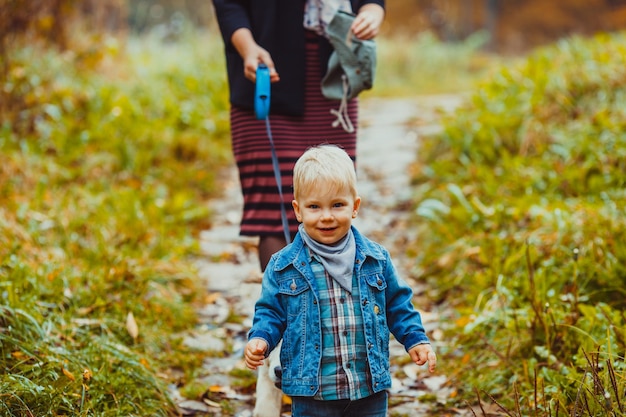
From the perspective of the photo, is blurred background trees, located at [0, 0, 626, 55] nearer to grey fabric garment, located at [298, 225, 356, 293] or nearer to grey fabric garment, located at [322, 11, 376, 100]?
grey fabric garment, located at [322, 11, 376, 100]

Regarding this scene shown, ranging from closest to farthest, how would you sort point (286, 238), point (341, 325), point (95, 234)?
point (341, 325), point (286, 238), point (95, 234)

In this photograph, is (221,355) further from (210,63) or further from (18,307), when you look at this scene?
(210,63)

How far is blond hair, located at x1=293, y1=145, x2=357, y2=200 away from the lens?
2.07 metres

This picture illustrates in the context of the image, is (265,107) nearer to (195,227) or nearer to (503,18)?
(195,227)

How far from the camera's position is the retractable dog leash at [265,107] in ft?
8.52

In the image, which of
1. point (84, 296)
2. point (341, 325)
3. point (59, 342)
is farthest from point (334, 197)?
point (84, 296)

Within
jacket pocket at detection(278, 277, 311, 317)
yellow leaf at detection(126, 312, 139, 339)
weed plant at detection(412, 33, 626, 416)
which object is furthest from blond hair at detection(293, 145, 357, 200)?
yellow leaf at detection(126, 312, 139, 339)

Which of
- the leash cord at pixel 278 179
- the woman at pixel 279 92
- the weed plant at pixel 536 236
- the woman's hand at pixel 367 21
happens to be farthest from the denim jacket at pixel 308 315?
the woman's hand at pixel 367 21

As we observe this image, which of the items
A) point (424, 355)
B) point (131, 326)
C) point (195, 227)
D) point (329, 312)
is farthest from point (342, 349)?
point (195, 227)

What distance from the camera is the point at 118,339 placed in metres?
3.14

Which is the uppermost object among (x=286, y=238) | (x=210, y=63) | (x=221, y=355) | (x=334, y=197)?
(x=210, y=63)

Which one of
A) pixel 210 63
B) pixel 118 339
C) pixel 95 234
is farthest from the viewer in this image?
pixel 210 63

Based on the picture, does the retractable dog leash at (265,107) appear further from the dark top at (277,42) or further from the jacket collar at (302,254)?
the jacket collar at (302,254)

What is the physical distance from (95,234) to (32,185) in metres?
1.15
